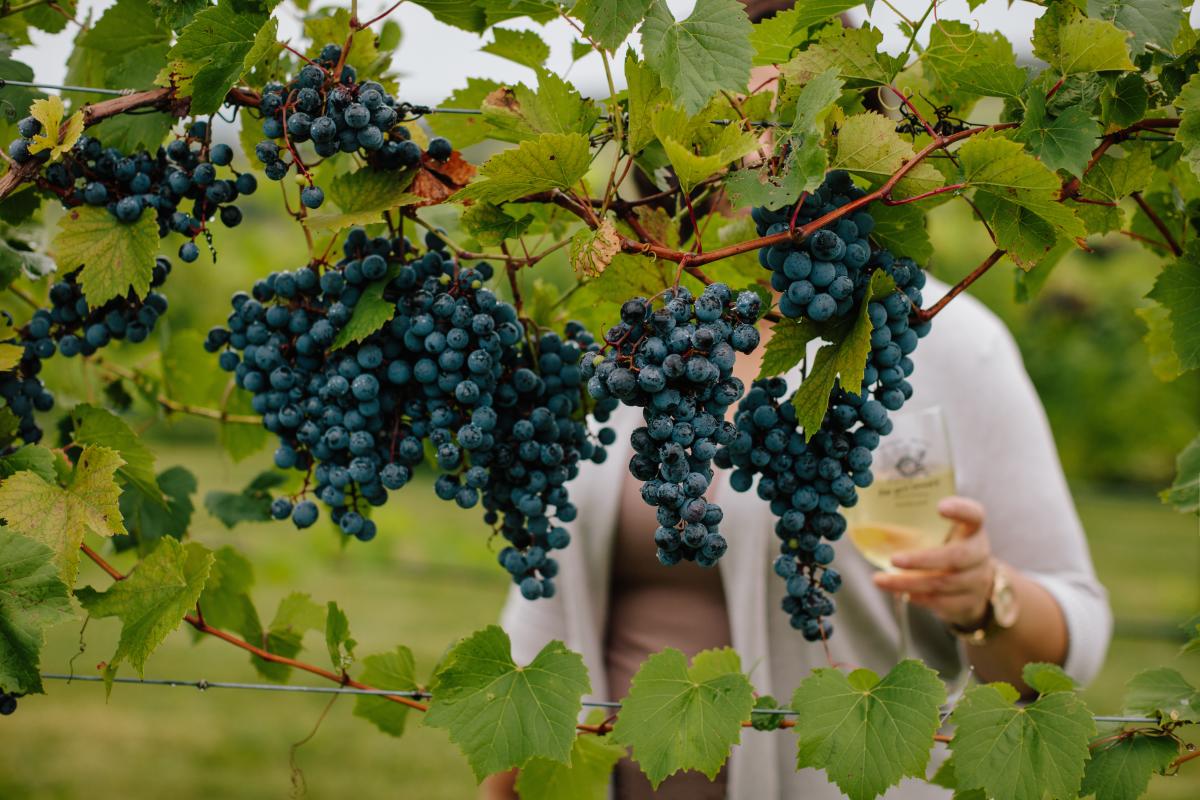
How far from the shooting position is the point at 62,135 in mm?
918

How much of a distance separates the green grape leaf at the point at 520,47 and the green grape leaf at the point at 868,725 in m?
0.66

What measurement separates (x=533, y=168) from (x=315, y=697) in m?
4.17

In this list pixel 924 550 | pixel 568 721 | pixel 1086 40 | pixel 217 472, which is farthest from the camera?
pixel 217 472

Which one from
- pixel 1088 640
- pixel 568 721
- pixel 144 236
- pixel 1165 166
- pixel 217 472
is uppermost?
pixel 1165 166

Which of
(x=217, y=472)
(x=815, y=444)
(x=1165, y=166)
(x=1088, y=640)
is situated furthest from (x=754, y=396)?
(x=217, y=472)

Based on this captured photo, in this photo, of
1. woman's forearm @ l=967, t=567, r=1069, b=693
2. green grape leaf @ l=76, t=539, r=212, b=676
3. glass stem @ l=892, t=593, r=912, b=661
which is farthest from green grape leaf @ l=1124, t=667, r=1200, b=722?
green grape leaf @ l=76, t=539, r=212, b=676

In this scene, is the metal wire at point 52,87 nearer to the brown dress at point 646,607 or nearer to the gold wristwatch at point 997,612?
the brown dress at point 646,607

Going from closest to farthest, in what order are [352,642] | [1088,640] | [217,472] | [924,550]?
[352,642], [924,550], [1088,640], [217,472]

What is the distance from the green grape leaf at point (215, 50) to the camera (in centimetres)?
85

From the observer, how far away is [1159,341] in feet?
3.85

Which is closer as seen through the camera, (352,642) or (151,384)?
(352,642)

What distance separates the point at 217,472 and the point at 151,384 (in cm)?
710

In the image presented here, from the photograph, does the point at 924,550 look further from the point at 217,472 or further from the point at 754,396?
the point at 217,472

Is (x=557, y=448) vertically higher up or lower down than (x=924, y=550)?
higher up
